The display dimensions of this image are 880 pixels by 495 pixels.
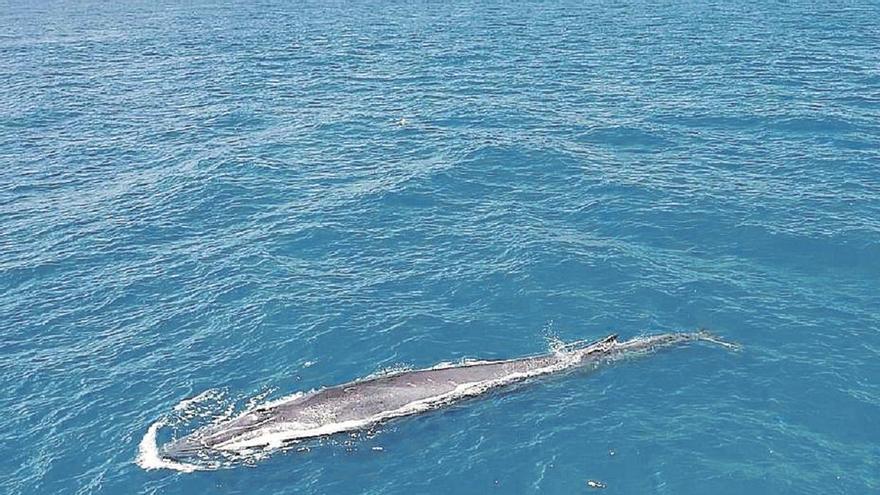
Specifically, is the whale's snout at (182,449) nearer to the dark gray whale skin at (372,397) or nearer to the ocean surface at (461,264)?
the dark gray whale skin at (372,397)

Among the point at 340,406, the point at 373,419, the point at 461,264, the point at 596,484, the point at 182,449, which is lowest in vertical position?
the point at 596,484

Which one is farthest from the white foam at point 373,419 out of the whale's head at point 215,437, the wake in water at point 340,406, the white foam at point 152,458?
the white foam at point 152,458

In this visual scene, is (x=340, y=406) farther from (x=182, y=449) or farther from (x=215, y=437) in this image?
(x=182, y=449)

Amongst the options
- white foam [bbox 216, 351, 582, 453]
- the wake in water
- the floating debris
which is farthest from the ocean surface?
the wake in water

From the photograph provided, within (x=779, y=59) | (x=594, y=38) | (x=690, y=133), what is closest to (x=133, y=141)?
(x=690, y=133)

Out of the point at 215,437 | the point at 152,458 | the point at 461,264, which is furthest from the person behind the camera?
the point at 461,264

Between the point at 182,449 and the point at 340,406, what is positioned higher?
the point at 340,406

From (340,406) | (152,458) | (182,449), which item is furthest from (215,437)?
(340,406)

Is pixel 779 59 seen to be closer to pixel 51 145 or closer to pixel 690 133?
pixel 690 133
